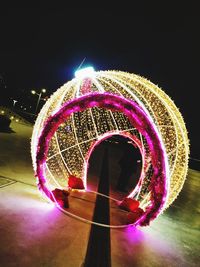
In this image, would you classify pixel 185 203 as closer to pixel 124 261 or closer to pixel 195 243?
pixel 195 243

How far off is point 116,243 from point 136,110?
250 cm

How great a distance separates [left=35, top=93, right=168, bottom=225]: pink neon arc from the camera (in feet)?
17.8

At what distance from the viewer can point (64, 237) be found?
4.64 m

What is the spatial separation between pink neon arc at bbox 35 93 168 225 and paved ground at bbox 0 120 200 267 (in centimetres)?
51

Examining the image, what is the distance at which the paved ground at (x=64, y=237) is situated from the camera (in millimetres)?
3939

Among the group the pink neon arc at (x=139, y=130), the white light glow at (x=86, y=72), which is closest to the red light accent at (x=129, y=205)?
the pink neon arc at (x=139, y=130)

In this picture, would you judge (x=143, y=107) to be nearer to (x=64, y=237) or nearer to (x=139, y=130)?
(x=139, y=130)

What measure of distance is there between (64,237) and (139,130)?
8.00ft

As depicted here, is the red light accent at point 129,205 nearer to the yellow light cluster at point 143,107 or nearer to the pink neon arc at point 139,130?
the yellow light cluster at point 143,107

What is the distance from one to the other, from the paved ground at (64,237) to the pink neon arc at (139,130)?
1.66ft

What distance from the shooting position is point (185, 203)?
33.7ft

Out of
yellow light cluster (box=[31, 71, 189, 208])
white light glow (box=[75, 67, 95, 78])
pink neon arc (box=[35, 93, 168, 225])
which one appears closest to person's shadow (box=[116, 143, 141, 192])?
yellow light cluster (box=[31, 71, 189, 208])

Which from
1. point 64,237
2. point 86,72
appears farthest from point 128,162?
point 64,237

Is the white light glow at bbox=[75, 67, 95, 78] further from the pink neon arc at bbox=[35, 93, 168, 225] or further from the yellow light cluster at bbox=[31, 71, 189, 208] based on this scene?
the pink neon arc at bbox=[35, 93, 168, 225]
